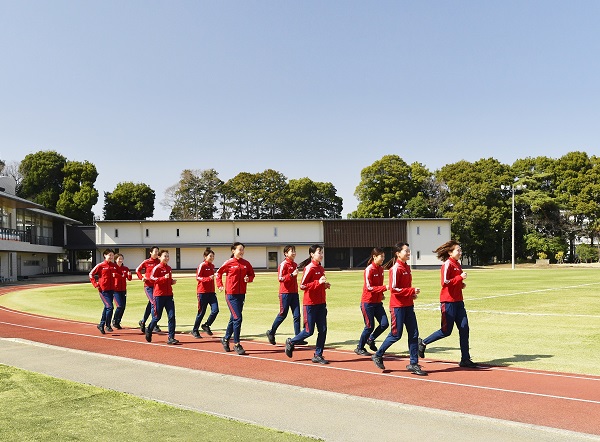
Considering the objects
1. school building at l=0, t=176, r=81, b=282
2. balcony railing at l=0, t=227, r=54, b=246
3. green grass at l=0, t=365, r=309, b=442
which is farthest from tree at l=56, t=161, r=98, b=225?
green grass at l=0, t=365, r=309, b=442

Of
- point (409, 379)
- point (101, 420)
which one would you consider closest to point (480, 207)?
point (409, 379)

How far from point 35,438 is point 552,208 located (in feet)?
254

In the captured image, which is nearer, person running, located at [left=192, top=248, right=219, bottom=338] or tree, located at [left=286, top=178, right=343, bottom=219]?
person running, located at [left=192, top=248, right=219, bottom=338]

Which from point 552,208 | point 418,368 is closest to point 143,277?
point 418,368

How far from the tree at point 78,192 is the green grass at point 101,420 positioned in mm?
70964

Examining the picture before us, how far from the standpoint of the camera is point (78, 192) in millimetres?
75312

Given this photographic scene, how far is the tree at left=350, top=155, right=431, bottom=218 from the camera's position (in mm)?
78625

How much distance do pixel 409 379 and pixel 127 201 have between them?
252 ft

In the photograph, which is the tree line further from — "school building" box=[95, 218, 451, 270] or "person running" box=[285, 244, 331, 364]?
"person running" box=[285, 244, 331, 364]

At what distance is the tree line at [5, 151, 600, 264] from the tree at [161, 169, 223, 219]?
695cm

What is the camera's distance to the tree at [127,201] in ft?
265

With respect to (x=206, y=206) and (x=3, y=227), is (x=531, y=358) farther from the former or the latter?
(x=206, y=206)

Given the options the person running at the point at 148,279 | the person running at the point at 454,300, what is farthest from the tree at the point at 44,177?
the person running at the point at 454,300

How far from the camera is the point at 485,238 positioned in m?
73.6
